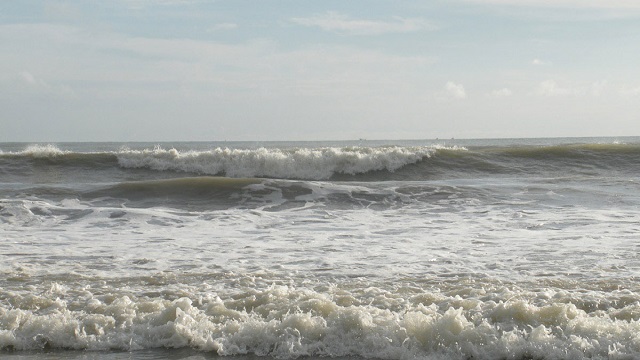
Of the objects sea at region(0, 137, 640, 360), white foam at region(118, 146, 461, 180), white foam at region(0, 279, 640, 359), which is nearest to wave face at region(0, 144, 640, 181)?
white foam at region(118, 146, 461, 180)

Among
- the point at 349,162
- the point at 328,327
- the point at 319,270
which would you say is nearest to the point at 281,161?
the point at 349,162

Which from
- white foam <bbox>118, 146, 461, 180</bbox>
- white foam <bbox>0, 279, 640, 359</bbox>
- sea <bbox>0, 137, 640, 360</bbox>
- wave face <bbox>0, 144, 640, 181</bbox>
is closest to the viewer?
white foam <bbox>0, 279, 640, 359</bbox>

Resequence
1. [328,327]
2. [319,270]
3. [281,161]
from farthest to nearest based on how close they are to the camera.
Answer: [281,161], [319,270], [328,327]

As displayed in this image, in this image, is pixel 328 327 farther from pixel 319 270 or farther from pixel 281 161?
pixel 281 161

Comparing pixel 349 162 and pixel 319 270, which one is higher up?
pixel 349 162

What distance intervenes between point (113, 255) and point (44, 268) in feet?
2.80

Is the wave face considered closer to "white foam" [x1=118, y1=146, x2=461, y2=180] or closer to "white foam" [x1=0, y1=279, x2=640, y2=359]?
"white foam" [x1=118, y1=146, x2=461, y2=180]

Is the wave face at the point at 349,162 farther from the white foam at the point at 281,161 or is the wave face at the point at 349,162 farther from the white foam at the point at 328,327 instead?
the white foam at the point at 328,327

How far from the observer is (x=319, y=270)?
658cm

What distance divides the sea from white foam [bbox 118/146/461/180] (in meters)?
5.76

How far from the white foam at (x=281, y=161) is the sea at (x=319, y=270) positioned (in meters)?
5.76

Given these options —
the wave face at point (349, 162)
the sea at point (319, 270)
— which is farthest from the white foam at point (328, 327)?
the wave face at point (349, 162)

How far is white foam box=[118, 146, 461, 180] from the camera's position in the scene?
19.7 meters

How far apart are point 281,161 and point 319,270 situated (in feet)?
44.1
